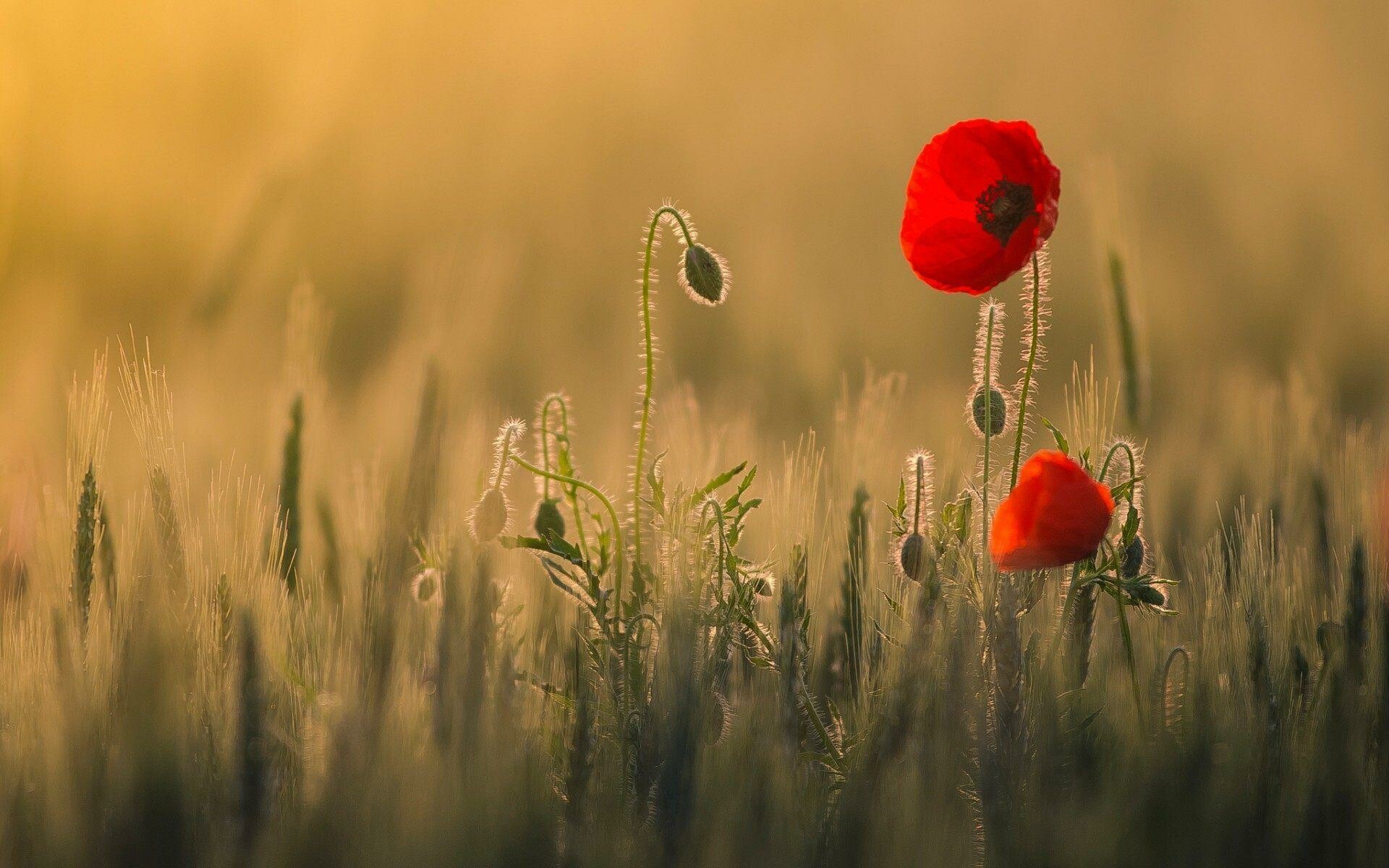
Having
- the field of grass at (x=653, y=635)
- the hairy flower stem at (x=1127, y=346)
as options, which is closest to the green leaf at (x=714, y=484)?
the field of grass at (x=653, y=635)

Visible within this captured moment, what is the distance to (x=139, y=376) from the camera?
1089 mm

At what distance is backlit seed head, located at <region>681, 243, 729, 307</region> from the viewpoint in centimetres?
108

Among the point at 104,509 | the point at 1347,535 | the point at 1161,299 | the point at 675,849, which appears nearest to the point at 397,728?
the point at 675,849

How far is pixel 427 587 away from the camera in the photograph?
109 cm

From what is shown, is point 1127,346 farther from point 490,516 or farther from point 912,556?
point 490,516

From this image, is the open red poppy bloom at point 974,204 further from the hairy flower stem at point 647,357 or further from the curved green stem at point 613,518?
the curved green stem at point 613,518

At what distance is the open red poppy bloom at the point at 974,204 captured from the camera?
3.44 ft

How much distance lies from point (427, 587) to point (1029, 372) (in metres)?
0.54

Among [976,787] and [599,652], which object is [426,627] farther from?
[976,787]

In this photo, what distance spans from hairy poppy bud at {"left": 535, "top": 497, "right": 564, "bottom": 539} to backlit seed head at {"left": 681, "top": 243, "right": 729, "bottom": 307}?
21 centimetres

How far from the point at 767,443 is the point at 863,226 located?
2978 mm

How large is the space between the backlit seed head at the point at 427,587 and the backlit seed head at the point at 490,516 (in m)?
0.05

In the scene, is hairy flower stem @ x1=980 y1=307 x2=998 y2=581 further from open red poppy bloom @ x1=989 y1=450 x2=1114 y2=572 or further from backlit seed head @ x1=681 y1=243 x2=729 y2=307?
backlit seed head @ x1=681 y1=243 x2=729 y2=307

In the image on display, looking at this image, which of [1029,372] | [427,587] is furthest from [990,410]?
[427,587]
